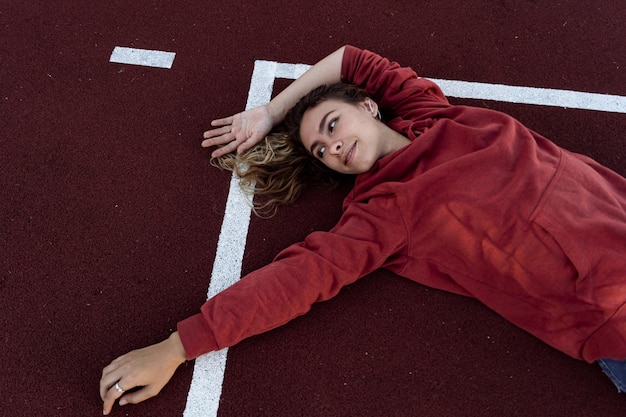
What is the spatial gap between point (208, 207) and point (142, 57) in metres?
1.03

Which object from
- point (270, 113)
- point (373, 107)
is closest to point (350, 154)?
Answer: point (373, 107)

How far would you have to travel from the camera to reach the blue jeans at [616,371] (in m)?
1.89

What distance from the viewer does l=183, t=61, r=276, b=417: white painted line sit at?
6.57ft

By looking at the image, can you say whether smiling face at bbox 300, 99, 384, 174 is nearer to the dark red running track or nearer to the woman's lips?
the woman's lips

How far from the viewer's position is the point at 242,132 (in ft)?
8.00

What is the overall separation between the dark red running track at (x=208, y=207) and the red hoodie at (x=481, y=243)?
0.63 feet

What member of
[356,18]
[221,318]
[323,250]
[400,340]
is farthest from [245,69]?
[400,340]

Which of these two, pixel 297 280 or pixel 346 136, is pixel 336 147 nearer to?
pixel 346 136

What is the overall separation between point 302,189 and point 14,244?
1.34 m

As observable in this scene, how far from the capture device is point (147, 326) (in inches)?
83.5

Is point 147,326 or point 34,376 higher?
point 147,326

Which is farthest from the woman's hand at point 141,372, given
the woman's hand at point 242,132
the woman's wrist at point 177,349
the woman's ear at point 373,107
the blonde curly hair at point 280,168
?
the woman's ear at point 373,107

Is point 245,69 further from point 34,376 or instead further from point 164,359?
point 34,376

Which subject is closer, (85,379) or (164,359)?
(164,359)
